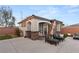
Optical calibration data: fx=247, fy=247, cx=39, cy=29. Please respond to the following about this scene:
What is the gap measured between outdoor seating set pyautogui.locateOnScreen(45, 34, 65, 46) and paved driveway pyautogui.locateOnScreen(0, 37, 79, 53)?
0.07 metres

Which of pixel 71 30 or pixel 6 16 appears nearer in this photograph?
pixel 6 16

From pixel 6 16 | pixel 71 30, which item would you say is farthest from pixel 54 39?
pixel 6 16

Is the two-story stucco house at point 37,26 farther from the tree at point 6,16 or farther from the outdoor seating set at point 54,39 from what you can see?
the tree at point 6,16

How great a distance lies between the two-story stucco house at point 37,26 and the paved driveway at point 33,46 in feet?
0.43

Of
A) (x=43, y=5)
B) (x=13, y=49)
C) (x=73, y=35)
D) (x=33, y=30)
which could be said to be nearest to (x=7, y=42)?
(x=13, y=49)

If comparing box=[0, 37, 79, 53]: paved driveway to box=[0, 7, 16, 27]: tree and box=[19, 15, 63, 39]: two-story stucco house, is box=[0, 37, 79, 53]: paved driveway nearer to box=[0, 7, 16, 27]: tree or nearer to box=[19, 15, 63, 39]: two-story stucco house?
box=[19, 15, 63, 39]: two-story stucco house

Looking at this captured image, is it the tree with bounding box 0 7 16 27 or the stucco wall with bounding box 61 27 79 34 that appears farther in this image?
the stucco wall with bounding box 61 27 79 34

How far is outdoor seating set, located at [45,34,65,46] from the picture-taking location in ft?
14.8

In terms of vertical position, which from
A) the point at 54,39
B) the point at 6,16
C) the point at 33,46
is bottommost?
the point at 33,46

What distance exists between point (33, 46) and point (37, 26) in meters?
0.37

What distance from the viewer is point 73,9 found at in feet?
14.5

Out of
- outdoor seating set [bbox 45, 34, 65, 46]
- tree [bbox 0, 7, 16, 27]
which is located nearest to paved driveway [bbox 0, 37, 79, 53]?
outdoor seating set [bbox 45, 34, 65, 46]

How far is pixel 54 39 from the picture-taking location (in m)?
4.52

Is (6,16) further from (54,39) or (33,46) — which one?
(54,39)
